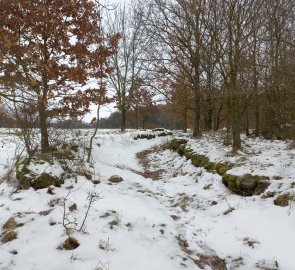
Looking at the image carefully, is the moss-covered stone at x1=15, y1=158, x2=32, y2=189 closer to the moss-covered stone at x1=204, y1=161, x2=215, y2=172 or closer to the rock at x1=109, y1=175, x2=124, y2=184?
the rock at x1=109, y1=175, x2=124, y2=184

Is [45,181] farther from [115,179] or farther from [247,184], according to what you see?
[247,184]

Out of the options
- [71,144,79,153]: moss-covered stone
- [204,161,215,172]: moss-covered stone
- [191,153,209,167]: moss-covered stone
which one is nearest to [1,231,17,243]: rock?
[204,161,215,172]: moss-covered stone

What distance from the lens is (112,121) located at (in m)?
74.1

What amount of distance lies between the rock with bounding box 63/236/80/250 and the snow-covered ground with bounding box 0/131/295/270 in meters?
0.08

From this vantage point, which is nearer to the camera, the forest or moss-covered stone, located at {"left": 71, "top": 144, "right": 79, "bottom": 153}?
the forest

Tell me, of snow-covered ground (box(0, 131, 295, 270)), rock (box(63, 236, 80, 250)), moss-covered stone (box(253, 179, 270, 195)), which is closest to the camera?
snow-covered ground (box(0, 131, 295, 270))

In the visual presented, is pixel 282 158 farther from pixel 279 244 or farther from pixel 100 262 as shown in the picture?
pixel 100 262

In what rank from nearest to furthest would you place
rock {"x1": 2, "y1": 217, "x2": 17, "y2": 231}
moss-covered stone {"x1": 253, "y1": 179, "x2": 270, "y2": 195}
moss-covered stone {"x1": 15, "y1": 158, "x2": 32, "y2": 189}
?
1. rock {"x1": 2, "y1": 217, "x2": 17, "y2": 231}
2. moss-covered stone {"x1": 253, "y1": 179, "x2": 270, "y2": 195}
3. moss-covered stone {"x1": 15, "y1": 158, "x2": 32, "y2": 189}

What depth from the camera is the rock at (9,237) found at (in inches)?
191

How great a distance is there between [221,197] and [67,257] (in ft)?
14.1

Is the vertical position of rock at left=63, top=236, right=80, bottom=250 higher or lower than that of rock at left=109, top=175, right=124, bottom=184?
lower

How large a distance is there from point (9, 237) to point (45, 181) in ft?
8.25

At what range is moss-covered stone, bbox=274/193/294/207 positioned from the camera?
236 inches

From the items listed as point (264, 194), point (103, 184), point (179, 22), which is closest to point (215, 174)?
point (264, 194)
